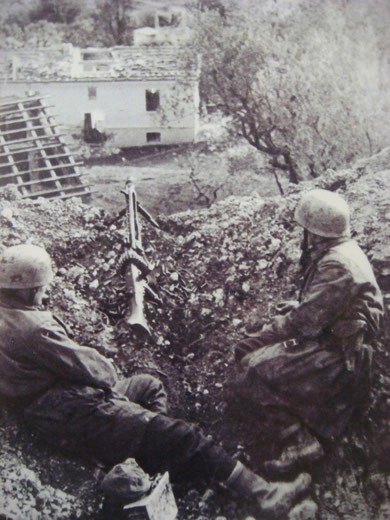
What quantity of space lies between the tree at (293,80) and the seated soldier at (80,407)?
1.83 meters

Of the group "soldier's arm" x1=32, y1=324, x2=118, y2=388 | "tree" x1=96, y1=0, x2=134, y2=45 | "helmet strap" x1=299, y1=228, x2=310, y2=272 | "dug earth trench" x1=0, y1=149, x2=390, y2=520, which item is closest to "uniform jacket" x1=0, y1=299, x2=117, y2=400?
"soldier's arm" x1=32, y1=324, x2=118, y2=388

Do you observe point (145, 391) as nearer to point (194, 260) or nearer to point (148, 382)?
point (148, 382)

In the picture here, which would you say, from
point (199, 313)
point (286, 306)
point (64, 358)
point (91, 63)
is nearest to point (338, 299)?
point (286, 306)

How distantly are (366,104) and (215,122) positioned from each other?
99cm

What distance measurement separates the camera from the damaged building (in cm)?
293

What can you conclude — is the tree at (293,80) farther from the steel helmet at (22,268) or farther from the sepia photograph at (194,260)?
the steel helmet at (22,268)

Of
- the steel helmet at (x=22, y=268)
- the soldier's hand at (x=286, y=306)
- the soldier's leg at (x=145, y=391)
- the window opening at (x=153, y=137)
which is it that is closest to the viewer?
the steel helmet at (x=22, y=268)

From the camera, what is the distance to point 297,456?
223 cm

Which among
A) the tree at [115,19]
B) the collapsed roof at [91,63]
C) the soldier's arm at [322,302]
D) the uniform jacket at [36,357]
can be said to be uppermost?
the tree at [115,19]

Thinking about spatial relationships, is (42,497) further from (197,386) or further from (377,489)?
(377,489)

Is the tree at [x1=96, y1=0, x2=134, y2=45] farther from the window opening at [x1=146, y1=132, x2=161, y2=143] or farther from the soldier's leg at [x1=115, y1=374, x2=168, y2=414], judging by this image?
the soldier's leg at [x1=115, y1=374, x2=168, y2=414]

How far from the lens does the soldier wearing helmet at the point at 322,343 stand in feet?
7.16

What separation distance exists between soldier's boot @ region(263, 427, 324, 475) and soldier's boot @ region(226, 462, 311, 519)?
0.06 metres

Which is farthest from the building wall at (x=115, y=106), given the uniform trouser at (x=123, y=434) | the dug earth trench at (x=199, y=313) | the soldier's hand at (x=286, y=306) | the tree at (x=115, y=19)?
the uniform trouser at (x=123, y=434)
